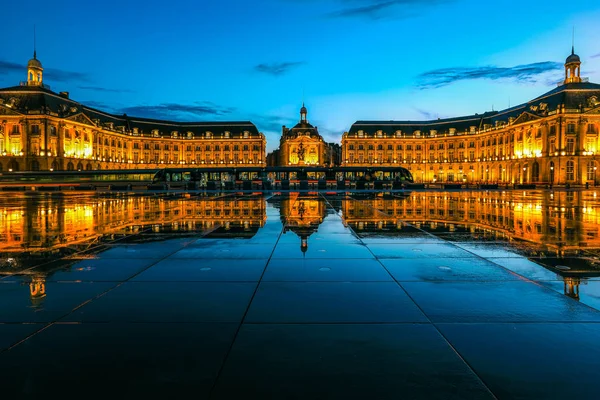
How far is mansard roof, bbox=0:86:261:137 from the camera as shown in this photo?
92312mm

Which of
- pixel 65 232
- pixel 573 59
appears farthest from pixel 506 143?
pixel 65 232

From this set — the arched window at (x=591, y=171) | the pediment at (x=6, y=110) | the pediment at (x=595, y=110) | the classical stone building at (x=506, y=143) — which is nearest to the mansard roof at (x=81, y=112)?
the pediment at (x=6, y=110)

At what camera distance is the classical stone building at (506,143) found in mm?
82312

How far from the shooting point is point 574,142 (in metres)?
82.7

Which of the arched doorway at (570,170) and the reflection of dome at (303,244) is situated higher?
the arched doorway at (570,170)

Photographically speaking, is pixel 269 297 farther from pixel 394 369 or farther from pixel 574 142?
pixel 574 142

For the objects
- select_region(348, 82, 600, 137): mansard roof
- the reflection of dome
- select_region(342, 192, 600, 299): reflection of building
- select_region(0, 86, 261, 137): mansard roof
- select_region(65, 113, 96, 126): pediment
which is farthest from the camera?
select_region(65, 113, 96, 126): pediment

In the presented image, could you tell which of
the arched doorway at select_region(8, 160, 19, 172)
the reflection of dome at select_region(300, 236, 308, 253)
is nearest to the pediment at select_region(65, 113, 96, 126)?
the arched doorway at select_region(8, 160, 19, 172)

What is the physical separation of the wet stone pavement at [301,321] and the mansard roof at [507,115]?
297ft

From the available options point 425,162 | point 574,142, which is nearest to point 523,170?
point 574,142

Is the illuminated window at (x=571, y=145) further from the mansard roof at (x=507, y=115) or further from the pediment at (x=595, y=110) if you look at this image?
the mansard roof at (x=507, y=115)

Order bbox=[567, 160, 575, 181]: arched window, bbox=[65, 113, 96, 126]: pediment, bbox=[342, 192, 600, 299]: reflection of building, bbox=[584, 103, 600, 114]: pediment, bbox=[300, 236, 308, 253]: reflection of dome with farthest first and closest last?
bbox=[65, 113, 96, 126]: pediment → bbox=[567, 160, 575, 181]: arched window → bbox=[584, 103, 600, 114]: pediment → bbox=[300, 236, 308, 253]: reflection of dome → bbox=[342, 192, 600, 299]: reflection of building

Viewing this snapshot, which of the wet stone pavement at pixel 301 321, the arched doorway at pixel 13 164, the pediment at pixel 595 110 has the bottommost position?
the wet stone pavement at pixel 301 321

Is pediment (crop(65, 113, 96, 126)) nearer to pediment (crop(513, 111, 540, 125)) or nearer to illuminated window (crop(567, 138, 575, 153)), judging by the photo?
pediment (crop(513, 111, 540, 125))
